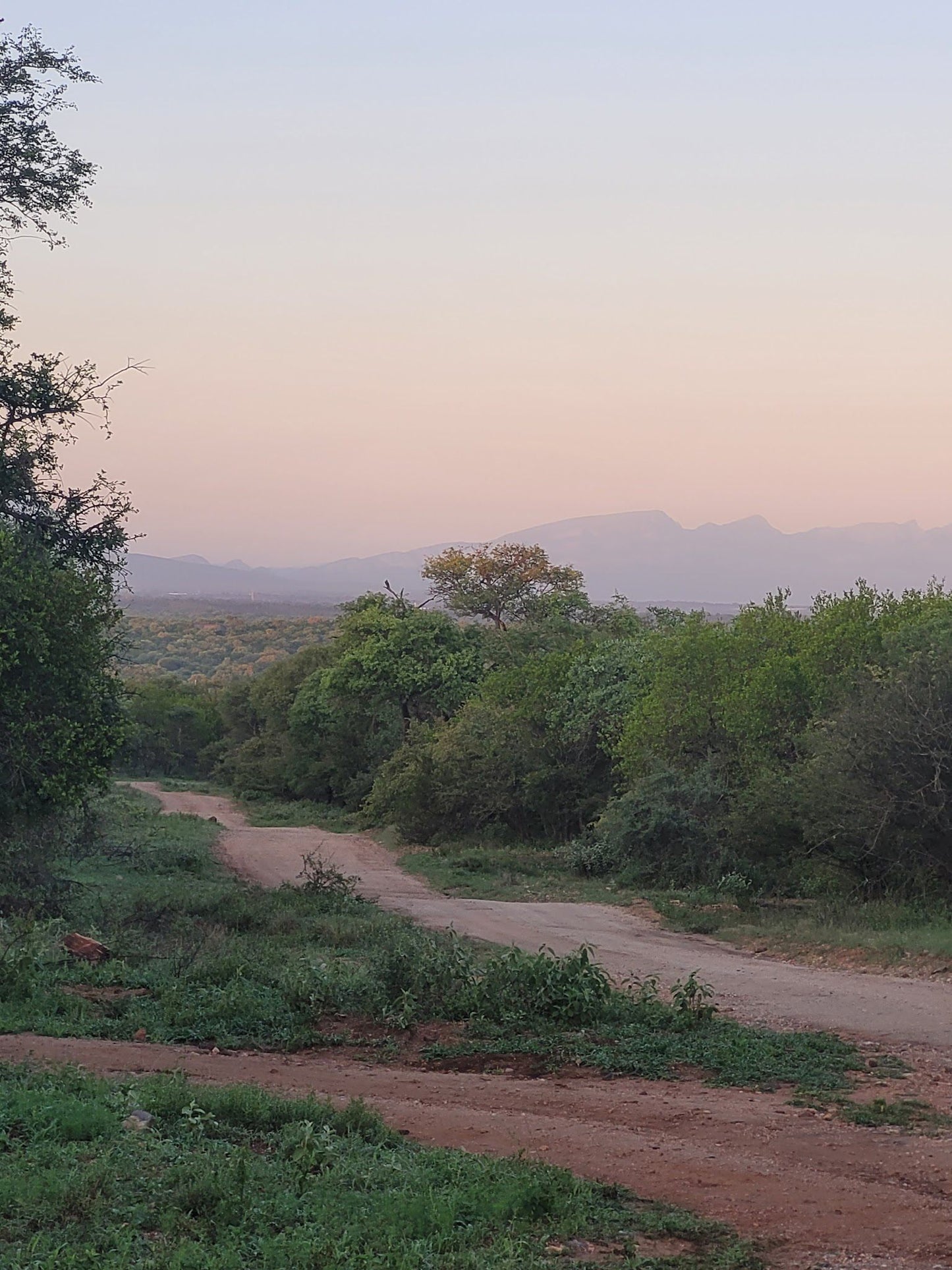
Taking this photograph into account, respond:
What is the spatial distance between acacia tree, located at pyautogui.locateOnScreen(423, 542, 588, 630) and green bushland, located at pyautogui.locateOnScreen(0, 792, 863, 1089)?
47.4 metres

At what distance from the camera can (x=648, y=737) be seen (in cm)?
2711

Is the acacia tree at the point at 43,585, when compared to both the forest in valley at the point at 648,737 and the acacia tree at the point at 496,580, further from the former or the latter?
the acacia tree at the point at 496,580

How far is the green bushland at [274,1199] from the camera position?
5328 mm

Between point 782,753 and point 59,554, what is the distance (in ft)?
48.0

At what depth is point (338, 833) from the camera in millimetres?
38656

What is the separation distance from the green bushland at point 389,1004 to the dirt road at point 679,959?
34.5 inches

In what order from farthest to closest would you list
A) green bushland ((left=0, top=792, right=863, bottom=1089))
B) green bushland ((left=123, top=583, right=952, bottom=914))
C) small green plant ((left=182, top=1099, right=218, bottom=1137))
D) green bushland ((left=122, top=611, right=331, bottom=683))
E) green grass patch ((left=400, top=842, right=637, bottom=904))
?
1. green bushland ((left=122, top=611, right=331, bottom=683))
2. green grass patch ((left=400, top=842, right=637, bottom=904))
3. green bushland ((left=123, top=583, right=952, bottom=914))
4. green bushland ((left=0, top=792, right=863, bottom=1089))
5. small green plant ((left=182, top=1099, right=218, bottom=1137))

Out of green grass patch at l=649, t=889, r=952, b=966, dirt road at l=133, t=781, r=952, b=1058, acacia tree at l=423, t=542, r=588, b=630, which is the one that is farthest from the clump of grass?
acacia tree at l=423, t=542, r=588, b=630

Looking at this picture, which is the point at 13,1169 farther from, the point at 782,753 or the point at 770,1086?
the point at 782,753

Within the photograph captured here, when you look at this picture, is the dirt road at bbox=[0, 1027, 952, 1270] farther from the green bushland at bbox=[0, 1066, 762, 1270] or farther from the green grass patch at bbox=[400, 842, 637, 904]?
the green grass patch at bbox=[400, 842, 637, 904]

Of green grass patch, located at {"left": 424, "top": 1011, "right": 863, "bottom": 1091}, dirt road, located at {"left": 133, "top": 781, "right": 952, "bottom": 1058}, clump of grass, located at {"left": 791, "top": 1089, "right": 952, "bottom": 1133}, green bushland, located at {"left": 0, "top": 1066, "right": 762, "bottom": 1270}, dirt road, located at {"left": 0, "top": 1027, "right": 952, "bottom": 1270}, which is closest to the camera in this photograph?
green bushland, located at {"left": 0, "top": 1066, "right": 762, "bottom": 1270}

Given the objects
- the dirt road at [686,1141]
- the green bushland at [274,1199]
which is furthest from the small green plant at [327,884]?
the green bushland at [274,1199]

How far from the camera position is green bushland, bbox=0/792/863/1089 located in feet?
33.9

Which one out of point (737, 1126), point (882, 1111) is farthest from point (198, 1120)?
point (882, 1111)
